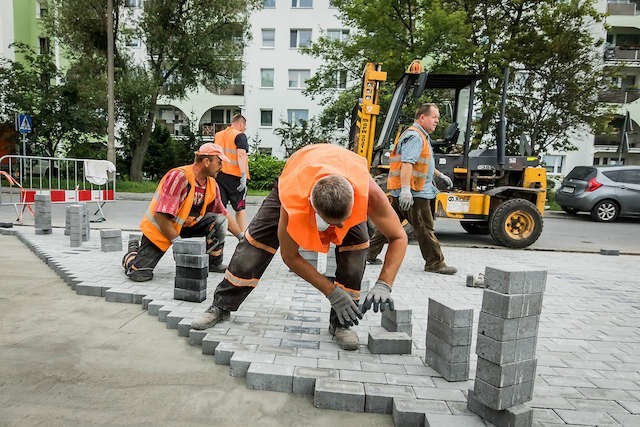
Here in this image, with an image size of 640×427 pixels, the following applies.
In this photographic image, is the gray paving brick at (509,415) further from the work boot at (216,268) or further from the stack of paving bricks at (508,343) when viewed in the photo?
the work boot at (216,268)

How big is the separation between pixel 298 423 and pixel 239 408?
0.36m

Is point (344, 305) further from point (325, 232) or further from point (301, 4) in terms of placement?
point (301, 4)

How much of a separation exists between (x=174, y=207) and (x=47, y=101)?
17648 mm

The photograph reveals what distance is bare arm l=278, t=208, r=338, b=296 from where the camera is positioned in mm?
2531

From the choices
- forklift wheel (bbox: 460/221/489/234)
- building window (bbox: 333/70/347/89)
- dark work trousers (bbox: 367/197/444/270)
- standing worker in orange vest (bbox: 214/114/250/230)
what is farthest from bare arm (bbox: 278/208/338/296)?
building window (bbox: 333/70/347/89)

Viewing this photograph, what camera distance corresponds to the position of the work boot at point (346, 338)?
3.04m

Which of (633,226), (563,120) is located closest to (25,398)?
(633,226)

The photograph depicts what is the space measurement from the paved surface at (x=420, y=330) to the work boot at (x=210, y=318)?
0.21ft

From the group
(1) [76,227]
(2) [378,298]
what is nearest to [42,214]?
(1) [76,227]

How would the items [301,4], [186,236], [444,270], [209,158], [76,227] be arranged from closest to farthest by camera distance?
[209,158], [186,236], [444,270], [76,227], [301,4]

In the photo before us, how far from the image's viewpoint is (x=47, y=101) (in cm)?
1820

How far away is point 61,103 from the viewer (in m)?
18.5

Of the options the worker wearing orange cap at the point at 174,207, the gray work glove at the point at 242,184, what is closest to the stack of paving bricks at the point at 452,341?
the worker wearing orange cap at the point at 174,207

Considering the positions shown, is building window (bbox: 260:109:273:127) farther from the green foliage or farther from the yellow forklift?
the yellow forklift
